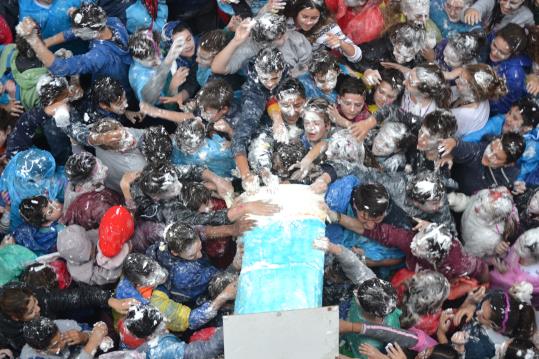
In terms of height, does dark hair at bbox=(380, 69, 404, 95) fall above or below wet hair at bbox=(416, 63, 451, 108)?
below

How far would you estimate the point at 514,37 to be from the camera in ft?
20.1

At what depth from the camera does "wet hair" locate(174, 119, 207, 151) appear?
5625mm

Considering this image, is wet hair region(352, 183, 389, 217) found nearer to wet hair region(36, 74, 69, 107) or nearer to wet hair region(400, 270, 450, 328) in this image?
wet hair region(400, 270, 450, 328)

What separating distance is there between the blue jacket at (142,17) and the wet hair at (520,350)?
3.86 m

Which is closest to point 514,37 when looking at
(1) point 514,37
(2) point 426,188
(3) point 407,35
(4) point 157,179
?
(1) point 514,37

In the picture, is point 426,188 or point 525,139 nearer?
point 426,188

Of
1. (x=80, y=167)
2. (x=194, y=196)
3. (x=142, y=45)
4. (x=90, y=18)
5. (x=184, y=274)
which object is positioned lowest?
(x=184, y=274)

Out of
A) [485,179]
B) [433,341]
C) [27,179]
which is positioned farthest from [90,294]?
[485,179]

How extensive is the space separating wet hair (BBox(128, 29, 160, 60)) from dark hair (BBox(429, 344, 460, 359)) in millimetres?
3068

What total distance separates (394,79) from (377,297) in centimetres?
213

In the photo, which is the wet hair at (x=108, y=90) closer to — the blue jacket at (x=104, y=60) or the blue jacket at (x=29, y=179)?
the blue jacket at (x=104, y=60)

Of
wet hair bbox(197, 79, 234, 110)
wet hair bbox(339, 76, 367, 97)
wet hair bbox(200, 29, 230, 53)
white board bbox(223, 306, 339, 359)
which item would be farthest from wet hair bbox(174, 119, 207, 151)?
white board bbox(223, 306, 339, 359)

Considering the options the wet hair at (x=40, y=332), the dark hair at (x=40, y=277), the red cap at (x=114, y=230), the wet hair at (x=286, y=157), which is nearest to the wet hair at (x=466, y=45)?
the wet hair at (x=286, y=157)

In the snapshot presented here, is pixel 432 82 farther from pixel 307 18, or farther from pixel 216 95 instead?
pixel 216 95
